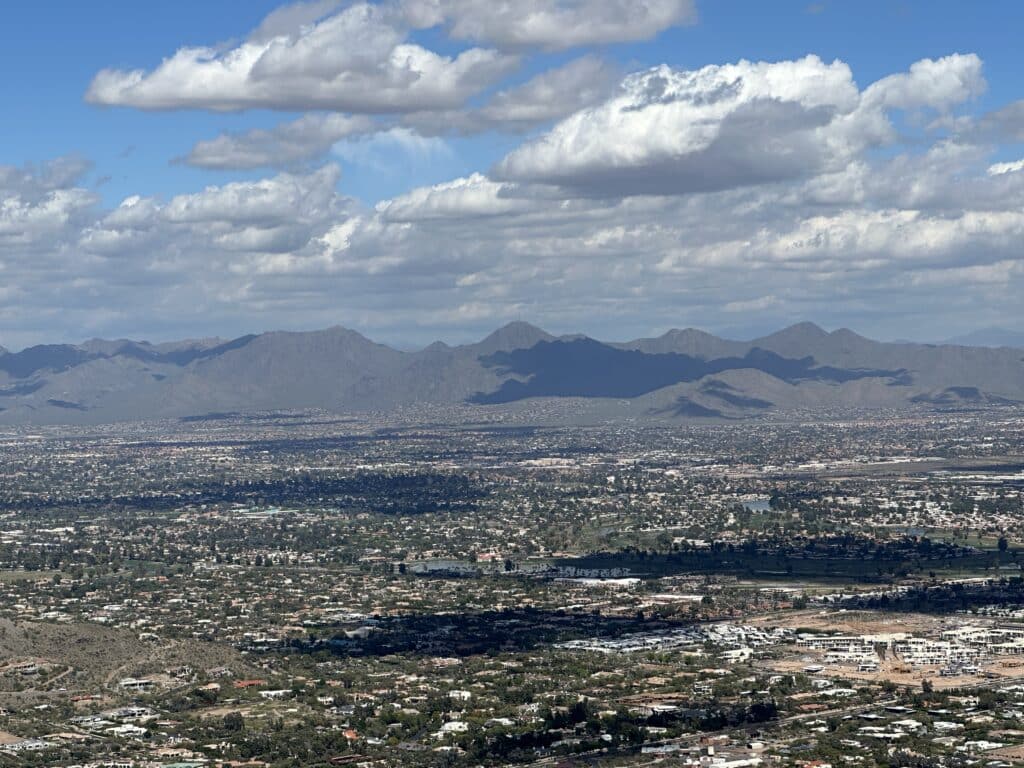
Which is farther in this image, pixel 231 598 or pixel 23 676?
pixel 231 598

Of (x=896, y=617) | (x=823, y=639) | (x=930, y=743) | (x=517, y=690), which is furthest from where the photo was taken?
(x=896, y=617)

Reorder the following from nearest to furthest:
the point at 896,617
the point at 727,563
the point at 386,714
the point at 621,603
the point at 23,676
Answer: the point at 386,714
the point at 23,676
the point at 896,617
the point at 621,603
the point at 727,563

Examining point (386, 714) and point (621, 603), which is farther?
point (621, 603)

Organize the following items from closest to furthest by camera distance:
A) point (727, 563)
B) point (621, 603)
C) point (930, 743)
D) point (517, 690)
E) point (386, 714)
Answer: point (930, 743) < point (386, 714) < point (517, 690) < point (621, 603) < point (727, 563)

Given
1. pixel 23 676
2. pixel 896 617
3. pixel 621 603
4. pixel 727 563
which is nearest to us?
pixel 23 676

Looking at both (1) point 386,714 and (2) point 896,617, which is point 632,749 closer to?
(1) point 386,714

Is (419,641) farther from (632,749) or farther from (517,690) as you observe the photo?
(632,749)

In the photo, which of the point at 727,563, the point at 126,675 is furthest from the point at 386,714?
the point at 727,563

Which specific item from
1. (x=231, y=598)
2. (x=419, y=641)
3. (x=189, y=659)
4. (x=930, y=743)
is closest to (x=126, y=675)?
(x=189, y=659)

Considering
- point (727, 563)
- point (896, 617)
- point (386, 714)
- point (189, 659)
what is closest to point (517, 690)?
point (386, 714)
